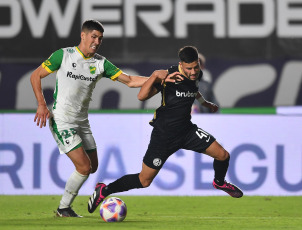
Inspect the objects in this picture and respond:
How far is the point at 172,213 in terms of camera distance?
867 centimetres

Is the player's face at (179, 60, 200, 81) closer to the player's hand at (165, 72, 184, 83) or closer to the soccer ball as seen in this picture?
the player's hand at (165, 72, 184, 83)

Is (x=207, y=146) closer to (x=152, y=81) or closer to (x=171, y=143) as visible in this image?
(x=171, y=143)

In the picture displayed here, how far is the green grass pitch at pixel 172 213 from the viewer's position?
709cm

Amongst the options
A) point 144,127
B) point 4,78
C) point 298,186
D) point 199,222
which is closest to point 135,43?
point 4,78

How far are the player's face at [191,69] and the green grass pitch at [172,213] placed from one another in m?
1.30

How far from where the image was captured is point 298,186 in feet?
33.6

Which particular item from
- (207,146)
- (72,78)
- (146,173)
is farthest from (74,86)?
(207,146)

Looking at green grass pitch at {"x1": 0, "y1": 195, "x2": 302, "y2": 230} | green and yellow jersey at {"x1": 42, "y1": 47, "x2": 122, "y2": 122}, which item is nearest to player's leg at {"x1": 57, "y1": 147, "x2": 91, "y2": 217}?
green grass pitch at {"x1": 0, "y1": 195, "x2": 302, "y2": 230}

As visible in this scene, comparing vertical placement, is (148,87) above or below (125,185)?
above

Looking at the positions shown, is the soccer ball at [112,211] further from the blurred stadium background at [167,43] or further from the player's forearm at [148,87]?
the blurred stadium background at [167,43]

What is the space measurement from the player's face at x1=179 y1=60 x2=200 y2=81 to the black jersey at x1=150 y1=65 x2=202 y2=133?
0.30 feet

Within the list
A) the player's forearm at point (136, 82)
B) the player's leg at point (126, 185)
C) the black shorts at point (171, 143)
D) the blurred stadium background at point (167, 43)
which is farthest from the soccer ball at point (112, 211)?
the blurred stadium background at point (167, 43)

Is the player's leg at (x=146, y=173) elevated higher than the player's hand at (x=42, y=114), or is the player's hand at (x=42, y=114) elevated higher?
the player's hand at (x=42, y=114)

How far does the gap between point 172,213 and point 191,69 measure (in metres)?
1.96
